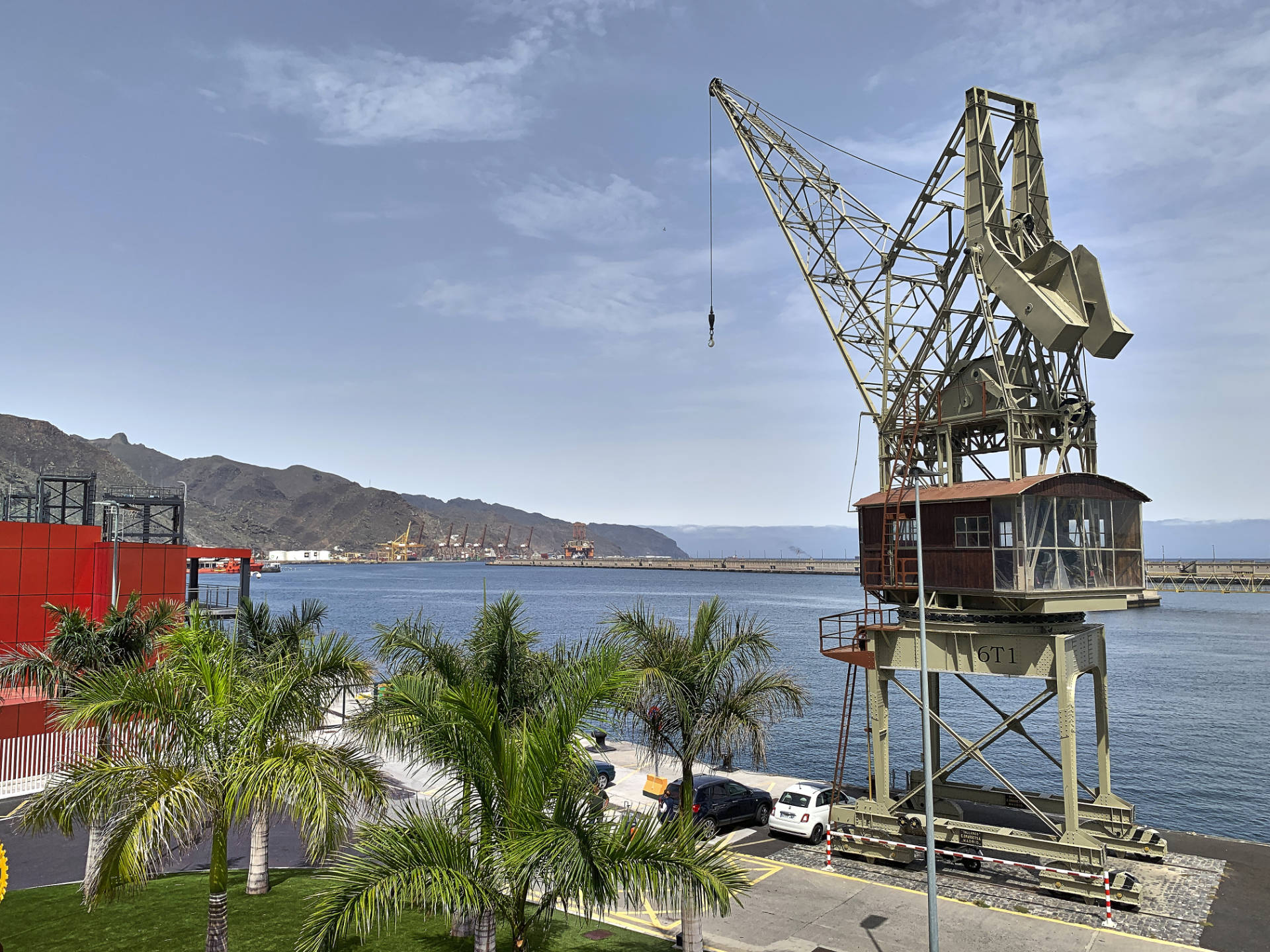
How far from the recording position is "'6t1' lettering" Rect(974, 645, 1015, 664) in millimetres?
22109

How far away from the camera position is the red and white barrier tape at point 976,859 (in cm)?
1967

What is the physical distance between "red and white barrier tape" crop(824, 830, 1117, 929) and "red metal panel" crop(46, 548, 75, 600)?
33.3 meters

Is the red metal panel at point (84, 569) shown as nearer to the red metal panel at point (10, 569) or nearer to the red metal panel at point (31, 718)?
the red metal panel at point (10, 569)

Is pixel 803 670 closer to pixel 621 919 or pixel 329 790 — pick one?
pixel 621 919

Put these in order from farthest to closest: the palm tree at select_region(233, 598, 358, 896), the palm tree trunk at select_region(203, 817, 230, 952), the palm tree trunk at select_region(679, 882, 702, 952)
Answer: the palm tree trunk at select_region(679, 882, 702, 952)
the palm tree at select_region(233, 598, 358, 896)
the palm tree trunk at select_region(203, 817, 230, 952)

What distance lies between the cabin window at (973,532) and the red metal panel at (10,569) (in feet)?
121

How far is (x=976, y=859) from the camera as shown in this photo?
72.1 feet

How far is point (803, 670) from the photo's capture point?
77.6 m

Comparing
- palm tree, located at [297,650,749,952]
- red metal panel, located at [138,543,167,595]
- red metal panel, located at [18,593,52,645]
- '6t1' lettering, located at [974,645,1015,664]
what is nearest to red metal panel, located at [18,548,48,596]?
red metal panel, located at [18,593,52,645]

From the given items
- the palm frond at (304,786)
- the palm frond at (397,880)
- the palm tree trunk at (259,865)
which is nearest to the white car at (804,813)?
the palm tree trunk at (259,865)

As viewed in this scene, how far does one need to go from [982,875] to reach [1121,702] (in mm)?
50448

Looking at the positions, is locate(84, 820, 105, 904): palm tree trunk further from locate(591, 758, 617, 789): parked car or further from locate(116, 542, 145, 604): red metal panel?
locate(116, 542, 145, 604): red metal panel

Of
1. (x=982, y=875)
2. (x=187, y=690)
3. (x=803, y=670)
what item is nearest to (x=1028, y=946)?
(x=982, y=875)

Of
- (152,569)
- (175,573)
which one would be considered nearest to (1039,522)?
(152,569)
